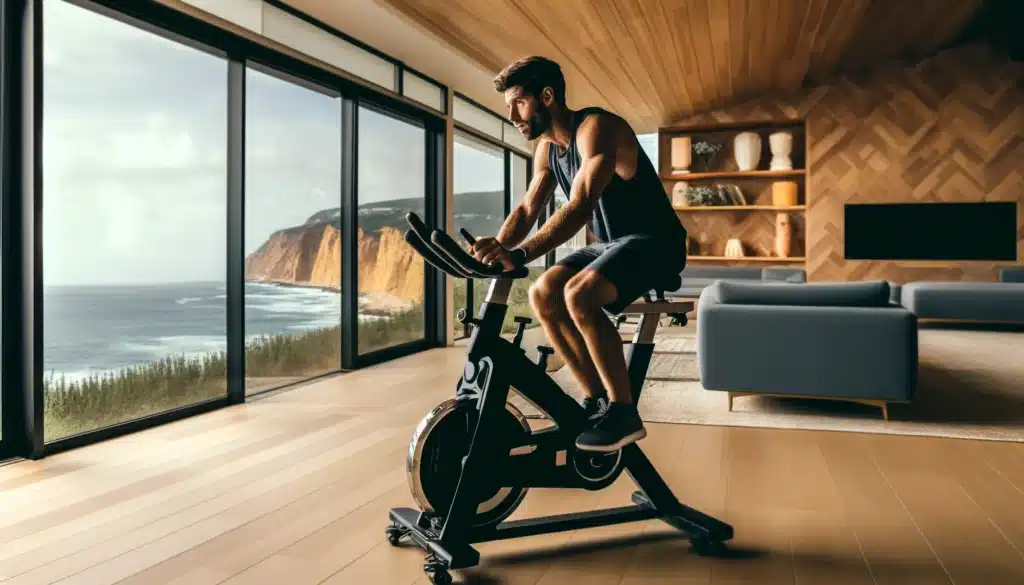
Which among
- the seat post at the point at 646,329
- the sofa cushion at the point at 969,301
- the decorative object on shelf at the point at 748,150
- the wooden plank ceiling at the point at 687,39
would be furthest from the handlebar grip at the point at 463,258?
the decorative object on shelf at the point at 748,150

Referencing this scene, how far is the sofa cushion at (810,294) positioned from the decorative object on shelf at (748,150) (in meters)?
5.42

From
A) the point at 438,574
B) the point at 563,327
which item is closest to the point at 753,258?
the point at 563,327

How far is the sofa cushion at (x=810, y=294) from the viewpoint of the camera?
12.5ft

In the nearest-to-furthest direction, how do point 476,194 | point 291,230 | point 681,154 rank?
1. point 291,230
2. point 476,194
3. point 681,154

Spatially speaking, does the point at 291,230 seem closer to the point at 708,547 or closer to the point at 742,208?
the point at 708,547

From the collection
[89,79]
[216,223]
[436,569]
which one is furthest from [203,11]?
[436,569]

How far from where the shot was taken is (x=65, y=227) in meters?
3.31

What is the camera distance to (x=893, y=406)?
4082 mm

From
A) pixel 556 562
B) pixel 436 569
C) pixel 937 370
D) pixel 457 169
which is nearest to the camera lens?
pixel 436 569

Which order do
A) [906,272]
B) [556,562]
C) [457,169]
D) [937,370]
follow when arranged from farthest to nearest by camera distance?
[906,272], [457,169], [937,370], [556,562]

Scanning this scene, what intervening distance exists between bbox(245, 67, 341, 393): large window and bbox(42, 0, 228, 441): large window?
1.25ft

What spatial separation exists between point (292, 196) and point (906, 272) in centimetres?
686

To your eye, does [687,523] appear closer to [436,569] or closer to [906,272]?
[436,569]

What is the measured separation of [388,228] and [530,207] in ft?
13.1
